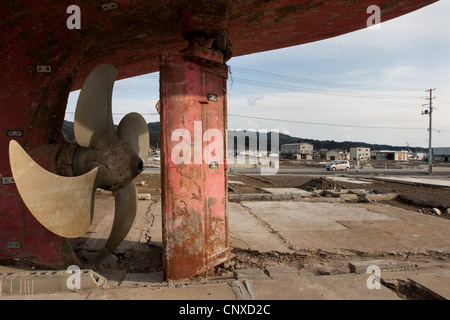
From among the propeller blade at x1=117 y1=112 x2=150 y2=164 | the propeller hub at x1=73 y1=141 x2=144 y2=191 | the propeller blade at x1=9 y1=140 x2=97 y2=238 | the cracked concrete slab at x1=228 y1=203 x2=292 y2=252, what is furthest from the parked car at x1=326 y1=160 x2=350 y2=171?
the propeller blade at x1=9 y1=140 x2=97 y2=238

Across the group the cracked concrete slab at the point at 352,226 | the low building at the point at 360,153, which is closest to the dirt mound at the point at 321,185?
the cracked concrete slab at the point at 352,226

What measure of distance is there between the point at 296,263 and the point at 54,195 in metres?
3.00

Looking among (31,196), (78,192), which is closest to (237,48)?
(78,192)

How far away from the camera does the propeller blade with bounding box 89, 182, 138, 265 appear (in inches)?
139

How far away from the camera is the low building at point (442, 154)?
6431cm

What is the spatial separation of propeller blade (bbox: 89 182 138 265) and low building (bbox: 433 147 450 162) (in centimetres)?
8079

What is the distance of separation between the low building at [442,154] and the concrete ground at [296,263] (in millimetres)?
75589

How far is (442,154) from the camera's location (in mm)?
65750

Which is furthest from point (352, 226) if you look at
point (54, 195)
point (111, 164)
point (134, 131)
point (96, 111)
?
point (54, 195)

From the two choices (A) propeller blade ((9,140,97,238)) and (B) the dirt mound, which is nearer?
(A) propeller blade ((9,140,97,238))

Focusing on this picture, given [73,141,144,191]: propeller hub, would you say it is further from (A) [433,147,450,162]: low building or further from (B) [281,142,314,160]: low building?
(A) [433,147,450,162]: low building

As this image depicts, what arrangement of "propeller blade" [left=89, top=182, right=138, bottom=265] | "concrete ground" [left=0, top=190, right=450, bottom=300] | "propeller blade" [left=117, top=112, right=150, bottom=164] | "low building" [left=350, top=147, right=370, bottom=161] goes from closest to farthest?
"concrete ground" [left=0, top=190, right=450, bottom=300], "propeller blade" [left=89, top=182, right=138, bottom=265], "propeller blade" [left=117, top=112, right=150, bottom=164], "low building" [left=350, top=147, right=370, bottom=161]

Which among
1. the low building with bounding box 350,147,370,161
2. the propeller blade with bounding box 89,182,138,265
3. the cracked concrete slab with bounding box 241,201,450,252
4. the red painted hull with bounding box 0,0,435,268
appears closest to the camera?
the red painted hull with bounding box 0,0,435,268
